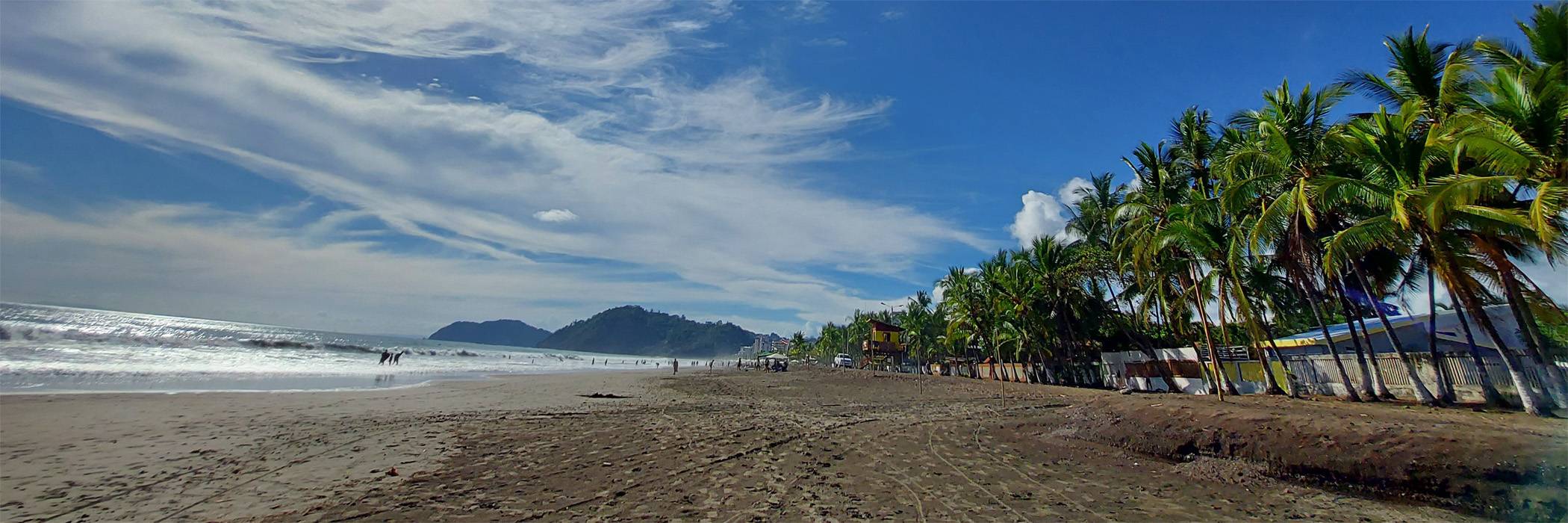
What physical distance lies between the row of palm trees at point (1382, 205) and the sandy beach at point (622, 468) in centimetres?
293

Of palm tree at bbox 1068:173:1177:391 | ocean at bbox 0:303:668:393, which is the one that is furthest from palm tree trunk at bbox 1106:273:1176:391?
ocean at bbox 0:303:668:393

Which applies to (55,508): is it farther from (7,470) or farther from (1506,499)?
(1506,499)

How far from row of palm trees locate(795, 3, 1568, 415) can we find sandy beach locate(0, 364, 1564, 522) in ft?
9.61

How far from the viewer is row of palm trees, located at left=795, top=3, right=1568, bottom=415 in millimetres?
8258

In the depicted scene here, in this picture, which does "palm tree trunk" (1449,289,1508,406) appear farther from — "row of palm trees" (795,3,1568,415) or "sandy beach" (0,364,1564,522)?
"sandy beach" (0,364,1564,522)

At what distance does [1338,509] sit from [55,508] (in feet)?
50.4

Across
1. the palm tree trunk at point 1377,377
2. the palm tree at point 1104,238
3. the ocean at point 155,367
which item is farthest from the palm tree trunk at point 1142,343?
the ocean at point 155,367

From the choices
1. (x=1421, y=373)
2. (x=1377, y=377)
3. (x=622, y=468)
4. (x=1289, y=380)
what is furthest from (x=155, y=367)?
(x=1421, y=373)

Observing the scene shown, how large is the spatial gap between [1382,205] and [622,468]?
15026mm

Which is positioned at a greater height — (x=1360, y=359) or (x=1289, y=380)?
(x=1360, y=359)

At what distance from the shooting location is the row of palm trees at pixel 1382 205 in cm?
826

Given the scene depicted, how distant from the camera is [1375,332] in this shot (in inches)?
874

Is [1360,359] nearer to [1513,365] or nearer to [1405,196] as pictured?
[1513,365]

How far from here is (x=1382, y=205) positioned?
10.8 m
